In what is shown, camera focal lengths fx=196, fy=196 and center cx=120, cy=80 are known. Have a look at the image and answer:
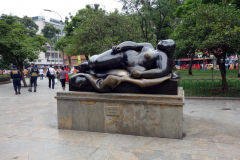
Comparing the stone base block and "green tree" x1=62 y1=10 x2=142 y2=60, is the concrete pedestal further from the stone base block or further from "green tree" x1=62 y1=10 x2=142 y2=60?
"green tree" x1=62 y1=10 x2=142 y2=60

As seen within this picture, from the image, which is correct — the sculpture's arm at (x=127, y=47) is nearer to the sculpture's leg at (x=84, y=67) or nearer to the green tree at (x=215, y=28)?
the sculpture's leg at (x=84, y=67)

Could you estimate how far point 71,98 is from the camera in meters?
4.75

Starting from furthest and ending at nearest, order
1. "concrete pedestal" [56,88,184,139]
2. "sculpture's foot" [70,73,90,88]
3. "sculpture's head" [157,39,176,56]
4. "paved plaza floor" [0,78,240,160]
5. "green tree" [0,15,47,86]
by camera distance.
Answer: "green tree" [0,15,47,86], "sculpture's foot" [70,73,90,88], "sculpture's head" [157,39,176,56], "concrete pedestal" [56,88,184,139], "paved plaza floor" [0,78,240,160]

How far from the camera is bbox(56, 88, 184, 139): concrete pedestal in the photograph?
4.17 metres

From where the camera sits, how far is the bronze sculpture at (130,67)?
14.3 ft

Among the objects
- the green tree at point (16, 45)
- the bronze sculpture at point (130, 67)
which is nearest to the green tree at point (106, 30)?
the green tree at point (16, 45)

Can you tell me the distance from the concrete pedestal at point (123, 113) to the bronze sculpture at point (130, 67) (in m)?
0.28

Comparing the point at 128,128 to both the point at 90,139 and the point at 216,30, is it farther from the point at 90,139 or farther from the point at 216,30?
the point at 216,30

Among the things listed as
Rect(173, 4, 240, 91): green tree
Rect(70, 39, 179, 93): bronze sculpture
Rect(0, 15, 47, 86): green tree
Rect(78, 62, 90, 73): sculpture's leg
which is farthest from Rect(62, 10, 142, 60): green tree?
Rect(70, 39, 179, 93): bronze sculpture

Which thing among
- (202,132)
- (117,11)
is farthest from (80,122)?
(117,11)

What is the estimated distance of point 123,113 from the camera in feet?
14.6

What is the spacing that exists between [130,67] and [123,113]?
44.2 inches

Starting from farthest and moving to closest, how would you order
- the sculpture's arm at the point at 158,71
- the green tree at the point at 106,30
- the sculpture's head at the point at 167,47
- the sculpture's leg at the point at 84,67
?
the green tree at the point at 106,30, the sculpture's leg at the point at 84,67, the sculpture's head at the point at 167,47, the sculpture's arm at the point at 158,71

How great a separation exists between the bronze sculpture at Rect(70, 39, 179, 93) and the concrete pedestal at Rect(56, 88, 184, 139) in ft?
0.92
